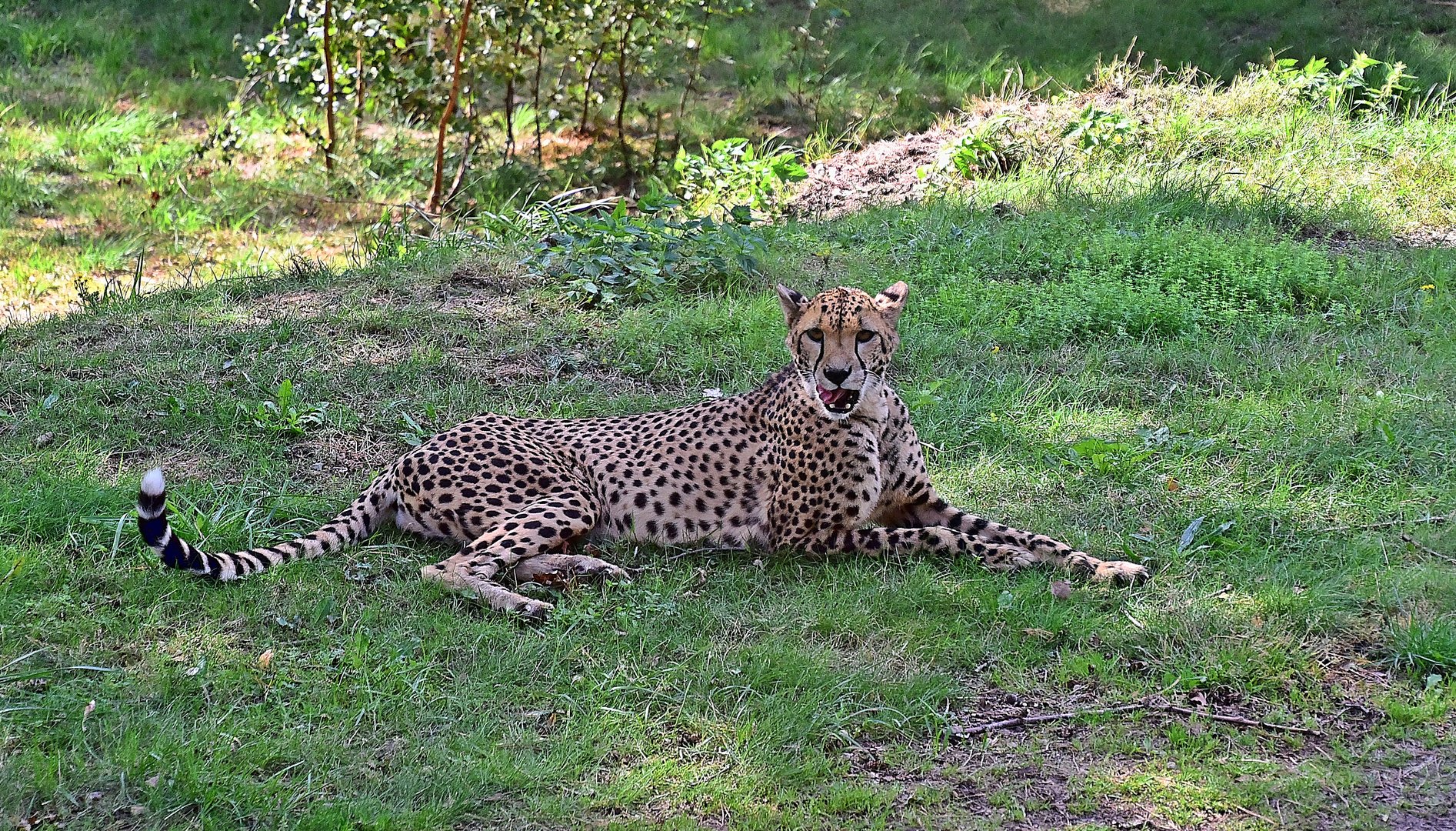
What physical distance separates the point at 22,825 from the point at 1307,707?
10.1 feet

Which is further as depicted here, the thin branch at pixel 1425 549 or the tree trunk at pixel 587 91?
the tree trunk at pixel 587 91

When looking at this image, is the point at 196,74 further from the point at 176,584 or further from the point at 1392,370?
the point at 1392,370

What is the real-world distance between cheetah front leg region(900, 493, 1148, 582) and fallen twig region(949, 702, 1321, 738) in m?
0.66

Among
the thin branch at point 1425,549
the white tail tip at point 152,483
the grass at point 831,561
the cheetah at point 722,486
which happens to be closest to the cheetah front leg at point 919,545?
the cheetah at point 722,486

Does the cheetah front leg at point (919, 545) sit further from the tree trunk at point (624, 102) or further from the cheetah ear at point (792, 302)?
the tree trunk at point (624, 102)

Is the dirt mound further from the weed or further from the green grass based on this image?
the green grass

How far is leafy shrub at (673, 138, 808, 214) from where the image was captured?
8.69 m

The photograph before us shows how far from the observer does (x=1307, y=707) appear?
3.60m

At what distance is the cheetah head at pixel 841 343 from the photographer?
4.34 metres

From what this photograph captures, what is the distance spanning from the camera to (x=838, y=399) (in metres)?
4.41

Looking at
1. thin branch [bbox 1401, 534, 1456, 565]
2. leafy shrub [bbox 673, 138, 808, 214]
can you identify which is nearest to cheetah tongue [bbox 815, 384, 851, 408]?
thin branch [bbox 1401, 534, 1456, 565]

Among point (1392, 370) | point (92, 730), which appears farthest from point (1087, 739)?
point (1392, 370)

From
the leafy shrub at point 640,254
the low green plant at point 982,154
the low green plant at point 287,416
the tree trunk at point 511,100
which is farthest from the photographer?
the tree trunk at point 511,100

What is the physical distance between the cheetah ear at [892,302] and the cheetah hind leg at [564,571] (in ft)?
3.81
